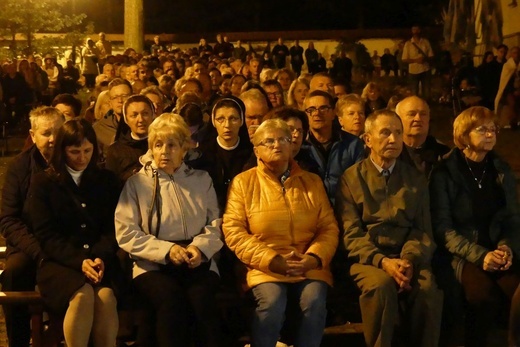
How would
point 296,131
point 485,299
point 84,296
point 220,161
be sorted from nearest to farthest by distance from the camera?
point 84,296
point 485,299
point 296,131
point 220,161

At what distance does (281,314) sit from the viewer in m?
5.32

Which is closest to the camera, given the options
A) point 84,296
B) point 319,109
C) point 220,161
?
point 84,296

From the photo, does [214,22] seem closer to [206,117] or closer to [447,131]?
[447,131]

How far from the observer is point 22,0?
2452 cm

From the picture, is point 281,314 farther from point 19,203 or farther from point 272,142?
point 19,203

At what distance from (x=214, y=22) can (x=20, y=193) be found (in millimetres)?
41876

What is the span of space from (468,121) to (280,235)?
1504 mm

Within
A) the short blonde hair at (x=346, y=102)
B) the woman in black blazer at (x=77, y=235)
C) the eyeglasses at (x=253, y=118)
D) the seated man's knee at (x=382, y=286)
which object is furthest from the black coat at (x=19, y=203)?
the short blonde hair at (x=346, y=102)

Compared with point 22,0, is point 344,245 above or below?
below

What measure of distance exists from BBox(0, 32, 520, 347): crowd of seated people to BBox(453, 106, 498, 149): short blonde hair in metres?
0.01

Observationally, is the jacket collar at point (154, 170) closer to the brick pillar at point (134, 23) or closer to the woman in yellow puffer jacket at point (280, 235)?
the woman in yellow puffer jacket at point (280, 235)

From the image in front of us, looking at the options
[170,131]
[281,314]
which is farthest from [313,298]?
[170,131]

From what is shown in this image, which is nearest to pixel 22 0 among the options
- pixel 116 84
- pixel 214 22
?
pixel 116 84

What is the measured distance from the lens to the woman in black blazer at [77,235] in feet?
17.1
